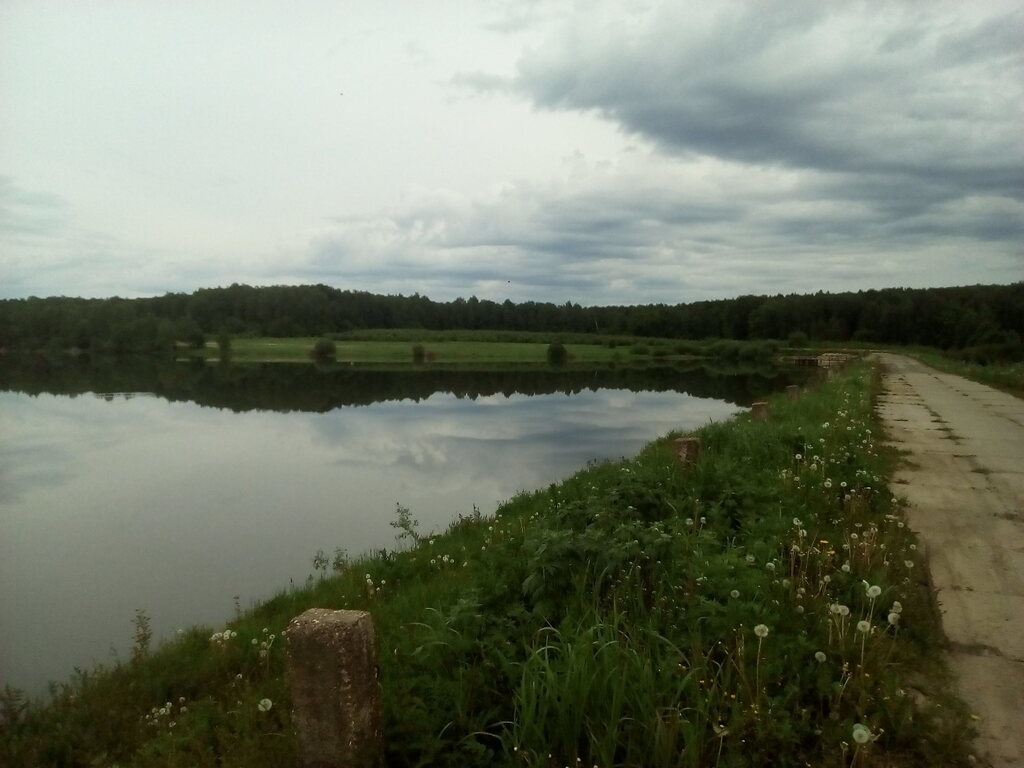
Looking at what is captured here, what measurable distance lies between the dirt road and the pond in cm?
647

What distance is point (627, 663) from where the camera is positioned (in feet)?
10.6

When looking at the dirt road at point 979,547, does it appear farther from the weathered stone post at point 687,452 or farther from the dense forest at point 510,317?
the dense forest at point 510,317

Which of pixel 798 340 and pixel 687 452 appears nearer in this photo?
pixel 687 452

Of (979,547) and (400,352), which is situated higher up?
(979,547)

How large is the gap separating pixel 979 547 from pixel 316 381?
46.1 m

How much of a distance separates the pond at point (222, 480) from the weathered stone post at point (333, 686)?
492cm

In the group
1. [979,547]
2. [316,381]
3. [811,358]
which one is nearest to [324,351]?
[316,381]

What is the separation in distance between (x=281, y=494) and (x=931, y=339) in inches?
3735

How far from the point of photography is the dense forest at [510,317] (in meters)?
68.6

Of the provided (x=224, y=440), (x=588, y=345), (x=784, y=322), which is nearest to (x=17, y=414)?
(x=224, y=440)

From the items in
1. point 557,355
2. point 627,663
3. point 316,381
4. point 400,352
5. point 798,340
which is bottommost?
point 316,381

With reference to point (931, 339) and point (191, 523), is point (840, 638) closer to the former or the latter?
point (191, 523)

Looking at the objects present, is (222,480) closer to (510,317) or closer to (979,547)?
(979,547)

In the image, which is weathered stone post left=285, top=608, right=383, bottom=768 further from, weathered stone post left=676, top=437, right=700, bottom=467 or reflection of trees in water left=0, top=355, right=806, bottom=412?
reflection of trees in water left=0, top=355, right=806, bottom=412
